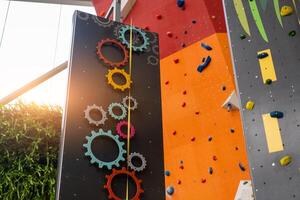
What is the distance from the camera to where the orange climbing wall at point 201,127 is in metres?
2.79

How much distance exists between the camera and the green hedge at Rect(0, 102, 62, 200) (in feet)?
7.41

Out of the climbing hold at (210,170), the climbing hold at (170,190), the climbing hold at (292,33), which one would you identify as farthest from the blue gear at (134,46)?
the climbing hold at (170,190)

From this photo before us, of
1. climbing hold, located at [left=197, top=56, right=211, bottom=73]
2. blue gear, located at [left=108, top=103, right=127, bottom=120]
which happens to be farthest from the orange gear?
climbing hold, located at [left=197, top=56, right=211, bottom=73]

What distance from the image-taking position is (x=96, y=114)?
6.60ft

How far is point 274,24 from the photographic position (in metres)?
1.98

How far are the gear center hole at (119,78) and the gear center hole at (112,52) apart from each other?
0.11 meters

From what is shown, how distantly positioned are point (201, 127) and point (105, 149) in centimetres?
127

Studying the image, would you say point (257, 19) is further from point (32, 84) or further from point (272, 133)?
point (32, 84)

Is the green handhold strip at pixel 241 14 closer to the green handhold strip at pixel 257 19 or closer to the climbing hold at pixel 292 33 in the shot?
the green handhold strip at pixel 257 19

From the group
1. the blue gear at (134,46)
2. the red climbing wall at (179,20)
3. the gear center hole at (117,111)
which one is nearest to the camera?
the gear center hole at (117,111)

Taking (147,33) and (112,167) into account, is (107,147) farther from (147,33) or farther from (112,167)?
(147,33)

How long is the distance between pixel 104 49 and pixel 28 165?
0.85 m

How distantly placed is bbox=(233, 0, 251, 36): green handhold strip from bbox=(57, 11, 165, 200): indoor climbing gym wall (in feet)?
1.95

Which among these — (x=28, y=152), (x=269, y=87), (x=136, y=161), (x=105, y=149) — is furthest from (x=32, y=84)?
(x=269, y=87)
